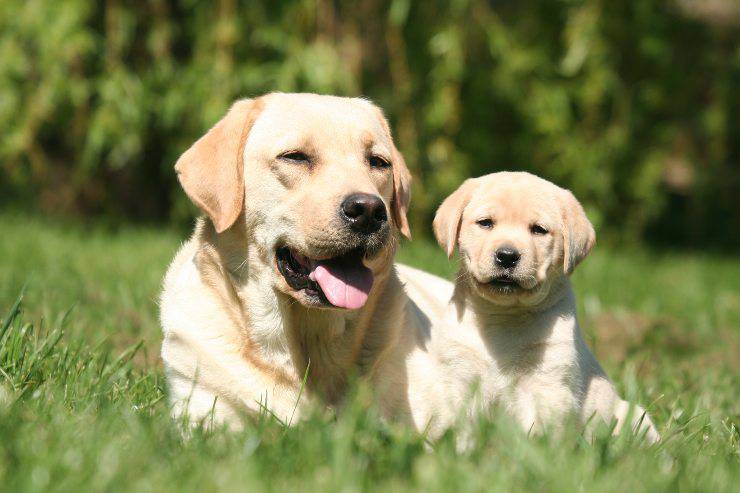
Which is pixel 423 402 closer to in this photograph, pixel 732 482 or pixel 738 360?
pixel 732 482

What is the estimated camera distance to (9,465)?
2.22 m

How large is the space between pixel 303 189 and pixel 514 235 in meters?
0.79

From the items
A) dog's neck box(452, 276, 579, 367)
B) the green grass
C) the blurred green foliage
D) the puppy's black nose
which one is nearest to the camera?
the green grass

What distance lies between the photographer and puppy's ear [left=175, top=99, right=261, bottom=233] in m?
3.22

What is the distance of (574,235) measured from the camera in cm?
344

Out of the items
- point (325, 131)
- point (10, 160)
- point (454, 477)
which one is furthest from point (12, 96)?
point (454, 477)

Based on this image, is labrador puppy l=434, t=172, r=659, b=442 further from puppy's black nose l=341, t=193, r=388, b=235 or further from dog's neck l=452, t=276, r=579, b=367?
puppy's black nose l=341, t=193, r=388, b=235

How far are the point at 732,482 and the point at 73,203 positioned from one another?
7.77 metres

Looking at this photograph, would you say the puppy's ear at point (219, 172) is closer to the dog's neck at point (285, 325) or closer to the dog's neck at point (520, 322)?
the dog's neck at point (285, 325)

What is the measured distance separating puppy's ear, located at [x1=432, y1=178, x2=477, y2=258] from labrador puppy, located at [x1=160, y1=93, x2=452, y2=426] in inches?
9.2

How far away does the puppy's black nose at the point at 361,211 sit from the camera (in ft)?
9.88

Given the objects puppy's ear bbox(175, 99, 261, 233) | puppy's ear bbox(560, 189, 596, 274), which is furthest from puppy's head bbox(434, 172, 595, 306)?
puppy's ear bbox(175, 99, 261, 233)

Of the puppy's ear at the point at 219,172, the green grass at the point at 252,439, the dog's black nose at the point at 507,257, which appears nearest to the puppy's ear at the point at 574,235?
the dog's black nose at the point at 507,257

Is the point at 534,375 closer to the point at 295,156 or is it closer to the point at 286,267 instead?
the point at 286,267
